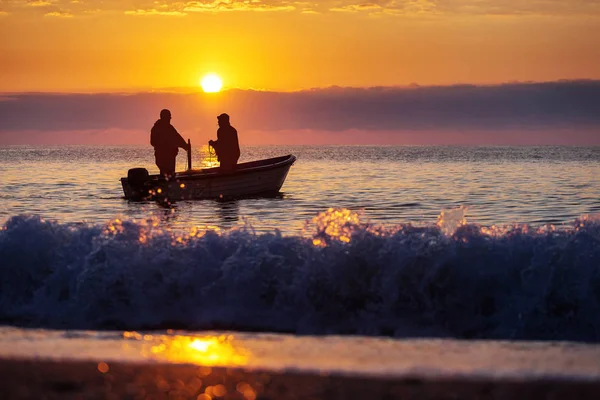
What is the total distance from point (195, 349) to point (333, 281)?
3547mm

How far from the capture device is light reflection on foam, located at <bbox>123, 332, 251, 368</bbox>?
19.2ft

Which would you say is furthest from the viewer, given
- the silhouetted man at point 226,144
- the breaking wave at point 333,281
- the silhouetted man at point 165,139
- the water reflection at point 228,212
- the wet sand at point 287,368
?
the silhouetted man at point 226,144

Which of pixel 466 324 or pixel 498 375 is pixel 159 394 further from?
pixel 466 324

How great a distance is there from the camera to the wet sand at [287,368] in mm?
5000

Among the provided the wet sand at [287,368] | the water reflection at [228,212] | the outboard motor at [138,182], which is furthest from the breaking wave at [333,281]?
the outboard motor at [138,182]

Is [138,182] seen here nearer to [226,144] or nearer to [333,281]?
[226,144]

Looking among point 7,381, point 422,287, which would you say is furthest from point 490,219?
point 7,381

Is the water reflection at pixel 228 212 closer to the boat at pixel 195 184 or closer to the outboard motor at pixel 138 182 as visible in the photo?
the boat at pixel 195 184

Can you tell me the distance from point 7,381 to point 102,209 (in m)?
20.7

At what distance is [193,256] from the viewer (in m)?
10.2

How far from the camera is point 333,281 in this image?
9688mm

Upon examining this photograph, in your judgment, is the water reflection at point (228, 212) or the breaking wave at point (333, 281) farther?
the water reflection at point (228, 212)

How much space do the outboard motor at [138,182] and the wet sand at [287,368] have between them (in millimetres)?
17172

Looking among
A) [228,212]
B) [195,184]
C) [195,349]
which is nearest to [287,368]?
[195,349]
